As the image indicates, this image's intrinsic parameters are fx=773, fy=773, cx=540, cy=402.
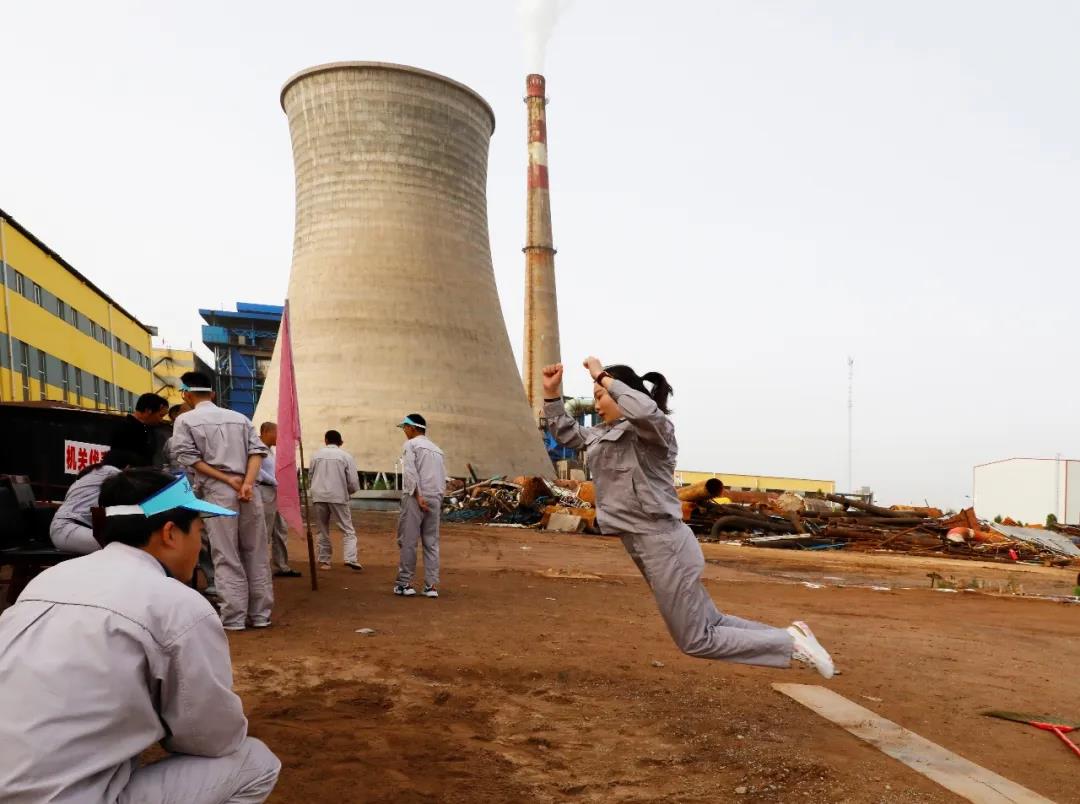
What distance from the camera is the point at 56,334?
3058 cm

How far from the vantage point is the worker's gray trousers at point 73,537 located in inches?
173

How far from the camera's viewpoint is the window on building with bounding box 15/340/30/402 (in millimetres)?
27031

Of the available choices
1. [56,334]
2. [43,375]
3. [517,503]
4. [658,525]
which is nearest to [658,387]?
[658,525]

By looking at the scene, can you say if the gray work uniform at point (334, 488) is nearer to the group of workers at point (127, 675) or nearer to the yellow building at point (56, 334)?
the group of workers at point (127, 675)

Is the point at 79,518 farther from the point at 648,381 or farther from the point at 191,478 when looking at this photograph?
the point at 648,381

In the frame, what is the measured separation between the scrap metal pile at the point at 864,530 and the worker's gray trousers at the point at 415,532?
34.6ft

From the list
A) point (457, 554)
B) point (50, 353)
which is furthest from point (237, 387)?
point (457, 554)

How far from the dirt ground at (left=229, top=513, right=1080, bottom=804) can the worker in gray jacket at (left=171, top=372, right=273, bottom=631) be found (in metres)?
0.29

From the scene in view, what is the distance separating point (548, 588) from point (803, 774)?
5.51 metres

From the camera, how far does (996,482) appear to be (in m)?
35.9

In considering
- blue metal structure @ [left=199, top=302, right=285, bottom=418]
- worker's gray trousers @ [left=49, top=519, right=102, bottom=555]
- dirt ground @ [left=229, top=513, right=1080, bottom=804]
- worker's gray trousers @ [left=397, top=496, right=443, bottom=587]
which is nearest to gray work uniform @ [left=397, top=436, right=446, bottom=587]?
worker's gray trousers @ [left=397, top=496, right=443, bottom=587]

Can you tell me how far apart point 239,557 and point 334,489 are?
332cm

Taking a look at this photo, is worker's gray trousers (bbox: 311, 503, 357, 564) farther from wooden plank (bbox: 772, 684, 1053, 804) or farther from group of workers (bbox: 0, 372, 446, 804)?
group of workers (bbox: 0, 372, 446, 804)

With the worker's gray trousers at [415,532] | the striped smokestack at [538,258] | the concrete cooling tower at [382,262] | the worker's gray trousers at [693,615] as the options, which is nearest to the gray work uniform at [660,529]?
the worker's gray trousers at [693,615]
